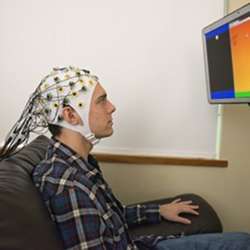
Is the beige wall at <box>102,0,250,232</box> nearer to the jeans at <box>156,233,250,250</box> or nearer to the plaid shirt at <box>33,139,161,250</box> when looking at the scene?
the jeans at <box>156,233,250,250</box>

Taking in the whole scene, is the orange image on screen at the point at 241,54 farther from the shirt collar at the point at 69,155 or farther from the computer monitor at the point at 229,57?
the shirt collar at the point at 69,155

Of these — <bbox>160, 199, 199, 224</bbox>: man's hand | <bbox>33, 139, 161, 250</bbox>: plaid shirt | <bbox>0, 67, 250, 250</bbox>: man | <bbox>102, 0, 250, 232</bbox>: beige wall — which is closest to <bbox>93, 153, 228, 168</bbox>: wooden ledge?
<bbox>102, 0, 250, 232</bbox>: beige wall

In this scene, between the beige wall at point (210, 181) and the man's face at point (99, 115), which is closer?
the man's face at point (99, 115)

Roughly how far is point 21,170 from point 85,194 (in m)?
0.25

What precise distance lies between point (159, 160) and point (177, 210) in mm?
383

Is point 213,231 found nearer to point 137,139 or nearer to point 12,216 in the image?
point 137,139

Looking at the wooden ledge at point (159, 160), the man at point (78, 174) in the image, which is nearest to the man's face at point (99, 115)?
the man at point (78, 174)

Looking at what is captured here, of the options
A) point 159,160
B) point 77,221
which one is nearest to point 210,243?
point 77,221

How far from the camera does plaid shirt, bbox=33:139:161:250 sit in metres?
0.99

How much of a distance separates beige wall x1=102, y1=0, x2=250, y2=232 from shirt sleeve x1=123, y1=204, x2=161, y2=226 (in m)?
0.38

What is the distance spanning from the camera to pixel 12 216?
33.4 inches

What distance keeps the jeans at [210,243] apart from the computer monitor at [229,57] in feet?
1.70

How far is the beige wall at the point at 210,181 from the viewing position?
188 cm

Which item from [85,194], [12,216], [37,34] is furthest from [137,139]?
[12,216]
